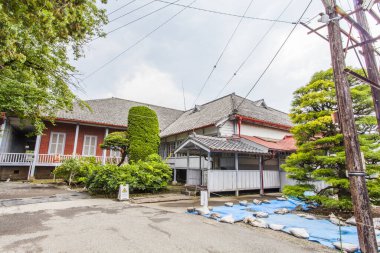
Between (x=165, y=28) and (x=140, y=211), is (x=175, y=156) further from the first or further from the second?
(x=165, y=28)

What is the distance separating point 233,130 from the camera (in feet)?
45.3

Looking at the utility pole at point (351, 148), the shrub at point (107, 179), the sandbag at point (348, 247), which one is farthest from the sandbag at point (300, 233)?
the shrub at point (107, 179)

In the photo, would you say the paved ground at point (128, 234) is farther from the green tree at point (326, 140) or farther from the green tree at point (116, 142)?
the green tree at point (116, 142)

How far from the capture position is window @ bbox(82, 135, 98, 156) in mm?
18780

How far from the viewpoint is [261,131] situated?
49.4ft

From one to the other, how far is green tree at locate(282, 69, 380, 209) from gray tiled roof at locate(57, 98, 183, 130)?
15.5 meters

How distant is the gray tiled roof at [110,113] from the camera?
18.0 meters

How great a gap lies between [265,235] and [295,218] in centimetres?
222

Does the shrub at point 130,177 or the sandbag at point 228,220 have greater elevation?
the shrub at point 130,177

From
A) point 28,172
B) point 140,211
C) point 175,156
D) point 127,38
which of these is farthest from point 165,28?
point 28,172

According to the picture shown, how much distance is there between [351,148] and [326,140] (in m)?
3.94

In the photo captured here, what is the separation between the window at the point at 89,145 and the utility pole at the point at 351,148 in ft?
64.2

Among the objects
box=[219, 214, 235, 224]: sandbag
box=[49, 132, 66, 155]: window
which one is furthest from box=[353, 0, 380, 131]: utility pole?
box=[49, 132, 66, 155]: window

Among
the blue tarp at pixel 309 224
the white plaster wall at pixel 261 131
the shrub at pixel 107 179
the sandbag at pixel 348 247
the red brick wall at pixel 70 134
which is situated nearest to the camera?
the sandbag at pixel 348 247
